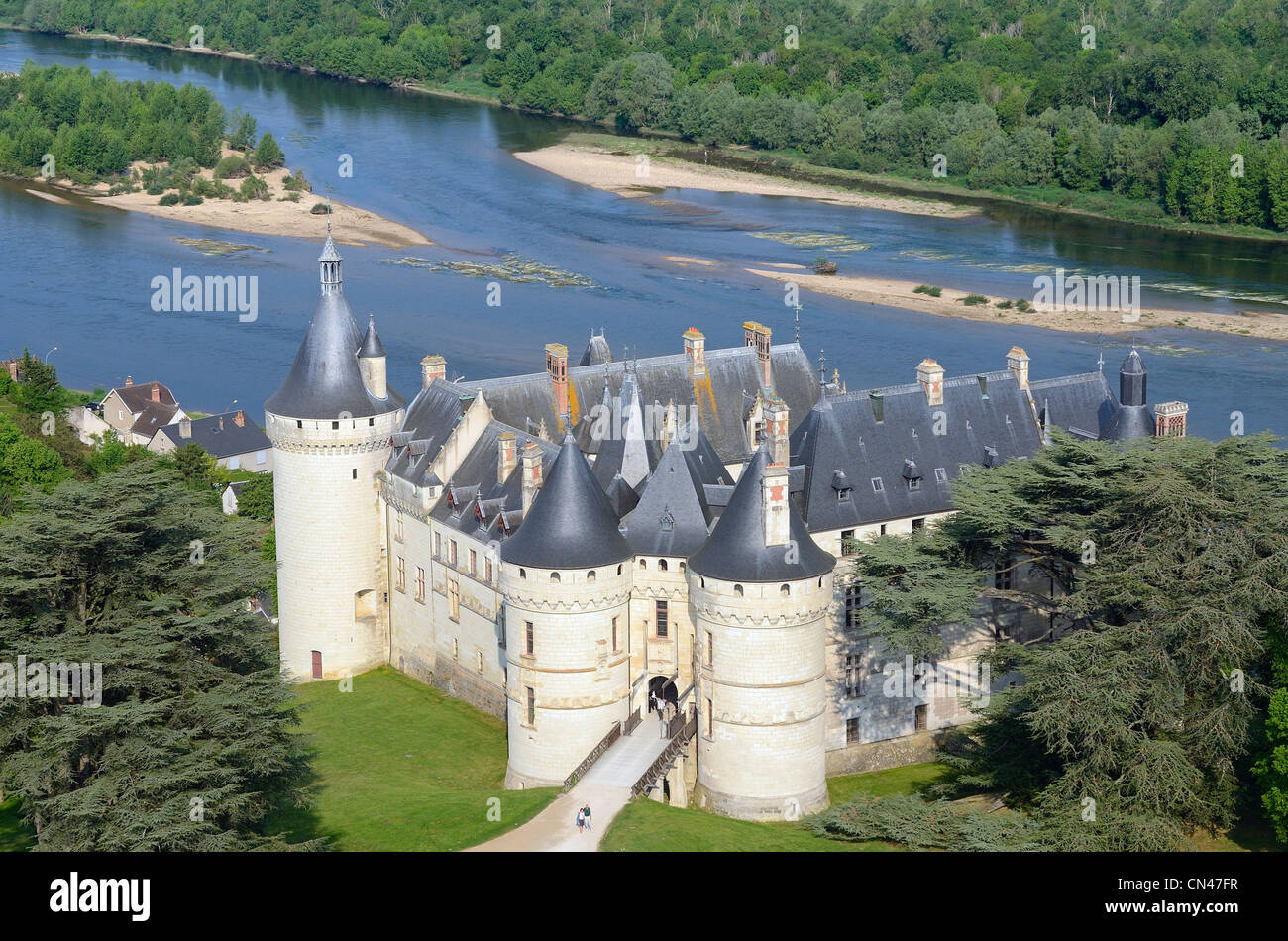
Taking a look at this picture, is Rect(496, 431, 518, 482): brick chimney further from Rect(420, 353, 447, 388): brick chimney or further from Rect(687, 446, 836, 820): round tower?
Rect(687, 446, 836, 820): round tower

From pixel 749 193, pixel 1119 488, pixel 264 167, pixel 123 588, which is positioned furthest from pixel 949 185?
pixel 123 588

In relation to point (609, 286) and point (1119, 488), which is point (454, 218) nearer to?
point (609, 286)

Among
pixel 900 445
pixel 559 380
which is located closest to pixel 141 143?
pixel 559 380

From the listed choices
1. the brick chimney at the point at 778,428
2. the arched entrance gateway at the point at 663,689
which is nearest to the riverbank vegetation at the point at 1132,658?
the brick chimney at the point at 778,428

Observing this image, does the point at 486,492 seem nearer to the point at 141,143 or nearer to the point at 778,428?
the point at 778,428

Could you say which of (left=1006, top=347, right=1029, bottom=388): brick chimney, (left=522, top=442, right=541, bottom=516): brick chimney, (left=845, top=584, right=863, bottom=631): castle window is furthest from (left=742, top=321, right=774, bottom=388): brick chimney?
(left=522, top=442, right=541, bottom=516): brick chimney
